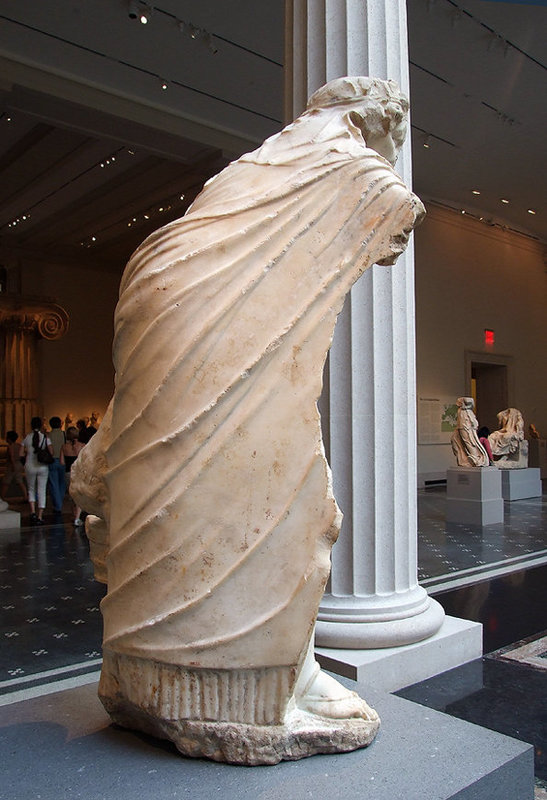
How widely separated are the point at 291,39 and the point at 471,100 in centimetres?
958

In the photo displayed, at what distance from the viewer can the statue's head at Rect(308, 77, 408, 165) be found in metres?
2.02

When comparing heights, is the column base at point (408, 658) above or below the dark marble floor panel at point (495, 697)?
above

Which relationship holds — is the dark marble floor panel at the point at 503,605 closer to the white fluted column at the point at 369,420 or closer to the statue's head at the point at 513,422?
the white fluted column at the point at 369,420

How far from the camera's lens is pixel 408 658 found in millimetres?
3488

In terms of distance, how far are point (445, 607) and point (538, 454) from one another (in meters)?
15.6

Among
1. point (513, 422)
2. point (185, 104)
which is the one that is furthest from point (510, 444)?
point (185, 104)

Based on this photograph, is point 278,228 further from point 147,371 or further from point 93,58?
point 93,58

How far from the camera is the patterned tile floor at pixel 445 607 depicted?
11.4 ft

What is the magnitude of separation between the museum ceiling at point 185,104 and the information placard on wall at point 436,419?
5284 millimetres

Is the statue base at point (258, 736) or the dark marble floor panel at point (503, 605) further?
the dark marble floor panel at point (503, 605)

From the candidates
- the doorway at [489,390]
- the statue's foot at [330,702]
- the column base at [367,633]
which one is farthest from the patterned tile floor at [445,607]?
the doorway at [489,390]

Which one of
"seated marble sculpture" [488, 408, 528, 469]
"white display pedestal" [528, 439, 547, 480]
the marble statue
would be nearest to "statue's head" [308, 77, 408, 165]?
the marble statue

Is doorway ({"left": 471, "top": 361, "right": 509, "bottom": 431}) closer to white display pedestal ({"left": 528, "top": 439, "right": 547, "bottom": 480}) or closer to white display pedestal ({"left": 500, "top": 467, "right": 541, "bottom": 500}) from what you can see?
white display pedestal ({"left": 528, "top": 439, "right": 547, "bottom": 480})

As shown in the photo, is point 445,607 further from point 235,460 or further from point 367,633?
point 235,460
